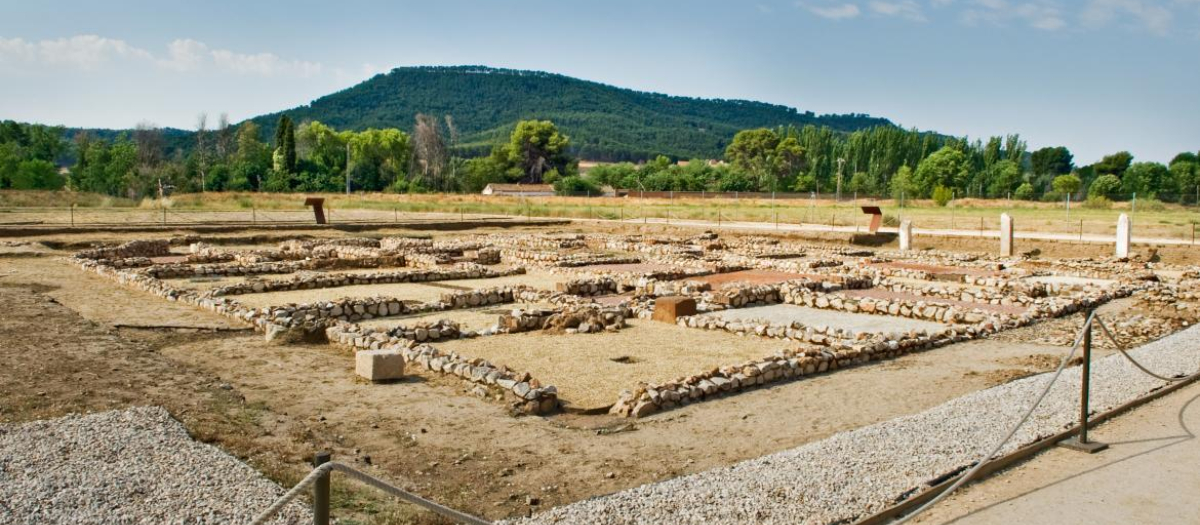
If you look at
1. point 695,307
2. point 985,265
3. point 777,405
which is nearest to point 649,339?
point 695,307

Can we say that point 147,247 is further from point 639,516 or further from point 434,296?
point 639,516

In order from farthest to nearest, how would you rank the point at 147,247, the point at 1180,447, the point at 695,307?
the point at 147,247 < the point at 695,307 < the point at 1180,447

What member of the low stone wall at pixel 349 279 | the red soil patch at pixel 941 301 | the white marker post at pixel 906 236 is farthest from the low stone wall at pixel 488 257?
the white marker post at pixel 906 236

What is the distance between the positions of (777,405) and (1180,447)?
11.0ft

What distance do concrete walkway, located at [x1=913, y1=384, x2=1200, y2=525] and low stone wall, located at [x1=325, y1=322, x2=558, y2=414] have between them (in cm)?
381

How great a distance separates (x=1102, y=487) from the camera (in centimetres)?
586

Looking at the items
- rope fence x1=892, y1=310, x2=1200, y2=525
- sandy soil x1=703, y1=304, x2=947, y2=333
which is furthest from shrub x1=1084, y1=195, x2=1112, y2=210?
rope fence x1=892, y1=310, x2=1200, y2=525

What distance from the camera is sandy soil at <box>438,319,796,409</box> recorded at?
9.38m

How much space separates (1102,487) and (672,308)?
316 inches

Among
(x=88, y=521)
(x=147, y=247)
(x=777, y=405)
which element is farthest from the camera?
(x=147, y=247)

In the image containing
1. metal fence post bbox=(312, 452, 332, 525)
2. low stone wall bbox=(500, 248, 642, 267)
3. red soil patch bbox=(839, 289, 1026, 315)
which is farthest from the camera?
low stone wall bbox=(500, 248, 642, 267)

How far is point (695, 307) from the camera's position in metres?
14.0

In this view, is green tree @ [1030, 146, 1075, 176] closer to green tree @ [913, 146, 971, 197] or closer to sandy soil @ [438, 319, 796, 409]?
green tree @ [913, 146, 971, 197]

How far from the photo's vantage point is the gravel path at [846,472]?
17.2 feet
